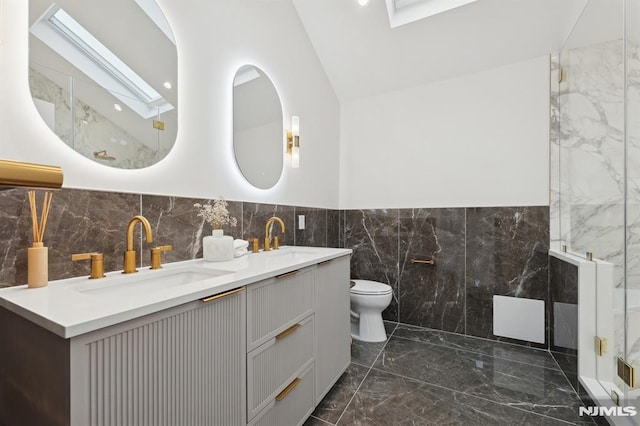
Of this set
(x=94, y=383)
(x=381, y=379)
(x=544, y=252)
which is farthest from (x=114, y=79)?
(x=544, y=252)

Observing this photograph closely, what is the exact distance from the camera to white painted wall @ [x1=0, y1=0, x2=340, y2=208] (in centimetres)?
96

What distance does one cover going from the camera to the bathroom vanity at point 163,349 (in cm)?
62

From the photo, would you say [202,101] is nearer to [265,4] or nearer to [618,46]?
[265,4]

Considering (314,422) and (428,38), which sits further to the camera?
(428,38)

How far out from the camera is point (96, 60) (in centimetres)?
118

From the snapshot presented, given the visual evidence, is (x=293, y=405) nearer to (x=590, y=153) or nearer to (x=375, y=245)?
(x=375, y=245)

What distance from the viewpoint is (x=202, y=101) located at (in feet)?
5.18

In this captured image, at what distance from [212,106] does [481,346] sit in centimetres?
261

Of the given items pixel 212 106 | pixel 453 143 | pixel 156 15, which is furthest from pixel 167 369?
pixel 453 143

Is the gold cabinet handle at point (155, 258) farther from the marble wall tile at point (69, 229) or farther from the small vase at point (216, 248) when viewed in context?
the small vase at point (216, 248)

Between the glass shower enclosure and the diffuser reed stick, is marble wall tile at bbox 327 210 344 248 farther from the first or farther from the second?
the diffuser reed stick

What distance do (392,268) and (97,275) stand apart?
232 cm

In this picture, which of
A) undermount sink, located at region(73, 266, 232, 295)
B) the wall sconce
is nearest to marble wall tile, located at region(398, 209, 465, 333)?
the wall sconce

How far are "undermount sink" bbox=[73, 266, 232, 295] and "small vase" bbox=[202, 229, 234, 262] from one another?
0.15 metres
